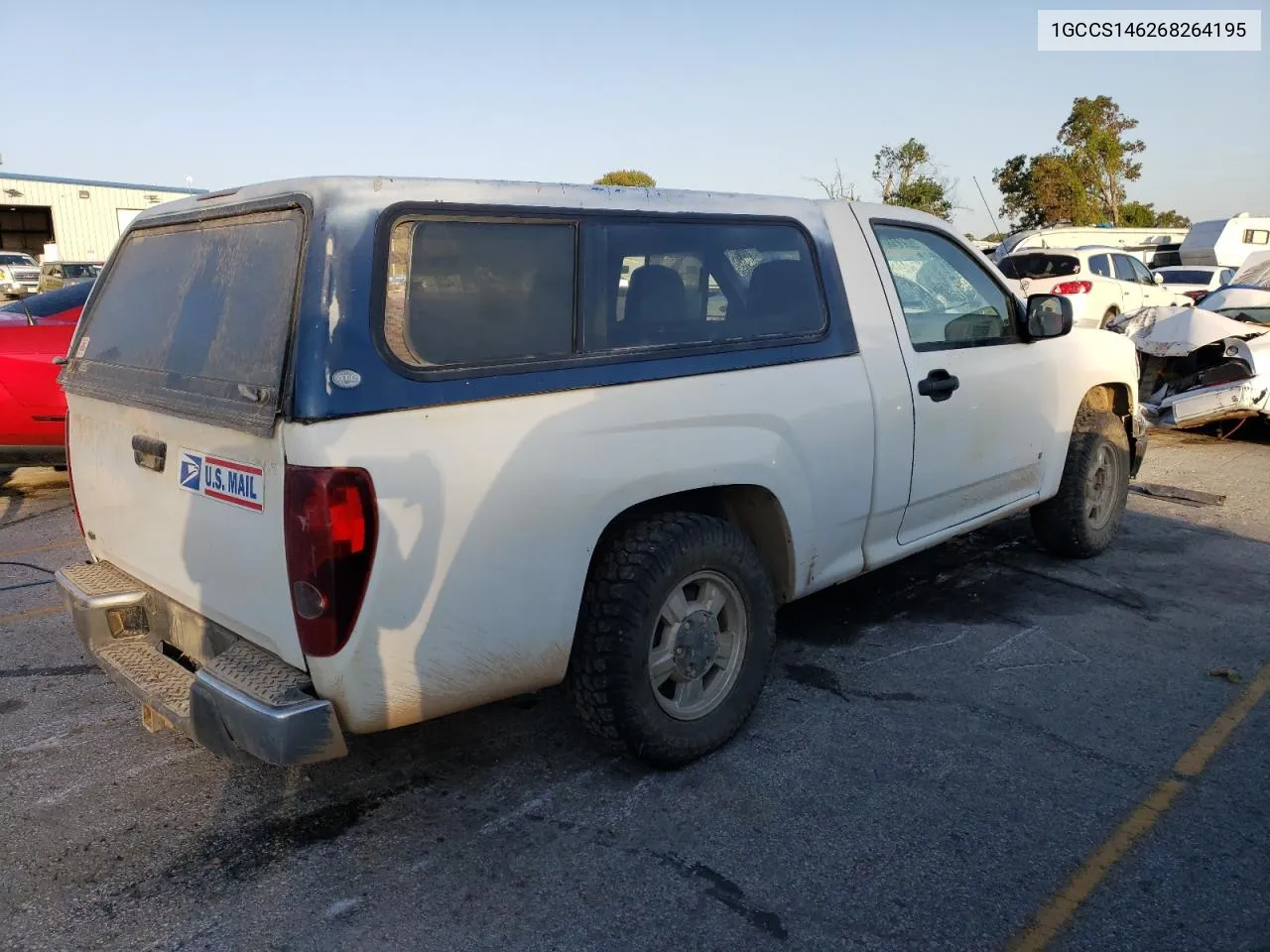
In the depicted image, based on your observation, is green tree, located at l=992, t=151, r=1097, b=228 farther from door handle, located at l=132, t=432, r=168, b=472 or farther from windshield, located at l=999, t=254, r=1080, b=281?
door handle, located at l=132, t=432, r=168, b=472

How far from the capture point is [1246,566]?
5.73 metres

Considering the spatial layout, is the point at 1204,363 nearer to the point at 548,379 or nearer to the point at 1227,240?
the point at 548,379

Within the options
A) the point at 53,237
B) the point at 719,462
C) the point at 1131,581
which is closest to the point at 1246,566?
the point at 1131,581

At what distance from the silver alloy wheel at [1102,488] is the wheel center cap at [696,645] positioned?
3.05 meters

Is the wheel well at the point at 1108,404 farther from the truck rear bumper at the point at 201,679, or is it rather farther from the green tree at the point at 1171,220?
the green tree at the point at 1171,220

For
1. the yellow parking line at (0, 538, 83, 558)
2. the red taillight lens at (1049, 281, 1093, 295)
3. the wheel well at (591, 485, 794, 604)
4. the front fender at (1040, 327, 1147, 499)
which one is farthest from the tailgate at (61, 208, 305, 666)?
the red taillight lens at (1049, 281, 1093, 295)

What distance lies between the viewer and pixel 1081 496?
18.0 feet

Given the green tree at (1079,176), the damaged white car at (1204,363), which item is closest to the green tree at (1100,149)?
the green tree at (1079,176)

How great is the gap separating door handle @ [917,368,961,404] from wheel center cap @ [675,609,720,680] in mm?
1408

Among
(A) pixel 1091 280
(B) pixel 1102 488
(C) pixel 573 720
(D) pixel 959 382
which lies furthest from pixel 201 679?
(A) pixel 1091 280

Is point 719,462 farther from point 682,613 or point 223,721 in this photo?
point 223,721

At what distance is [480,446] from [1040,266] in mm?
16046

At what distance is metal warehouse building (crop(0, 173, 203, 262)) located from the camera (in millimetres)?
47344

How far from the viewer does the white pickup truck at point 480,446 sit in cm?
263
